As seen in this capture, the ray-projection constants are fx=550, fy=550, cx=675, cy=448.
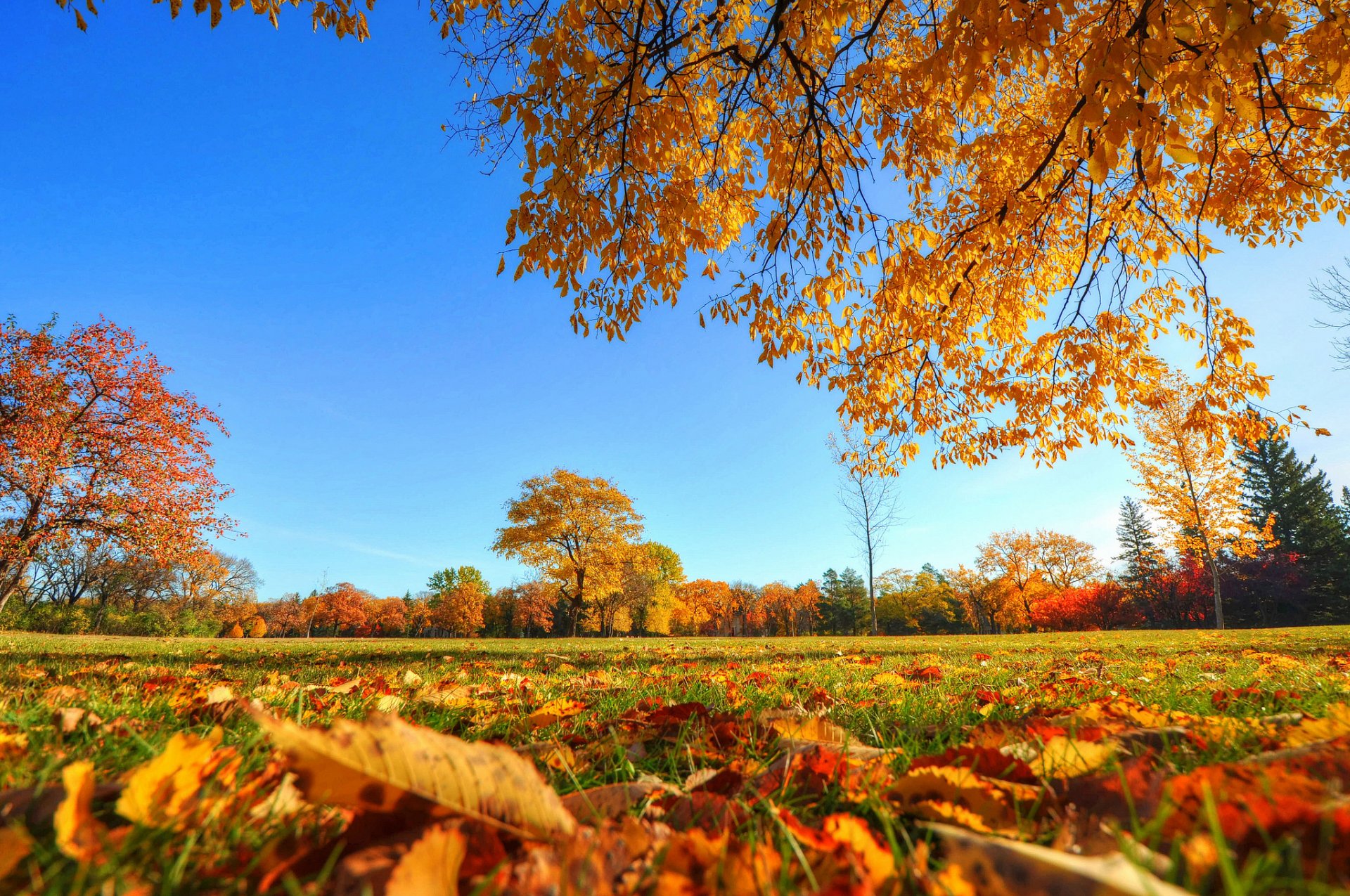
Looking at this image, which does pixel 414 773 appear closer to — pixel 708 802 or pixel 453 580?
pixel 708 802

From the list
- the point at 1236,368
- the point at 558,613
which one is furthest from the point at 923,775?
the point at 558,613

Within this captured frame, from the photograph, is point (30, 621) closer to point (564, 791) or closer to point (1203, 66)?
point (564, 791)

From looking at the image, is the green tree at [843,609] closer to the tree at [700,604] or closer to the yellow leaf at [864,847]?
the tree at [700,604]

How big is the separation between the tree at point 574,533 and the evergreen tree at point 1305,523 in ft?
121

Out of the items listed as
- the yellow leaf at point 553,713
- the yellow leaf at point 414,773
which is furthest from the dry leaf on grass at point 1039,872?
→ the yellow leaf at point 553,713

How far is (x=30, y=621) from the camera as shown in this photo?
25.8m

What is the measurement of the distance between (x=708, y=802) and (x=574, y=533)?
29.3m

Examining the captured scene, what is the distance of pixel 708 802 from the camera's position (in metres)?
0.93

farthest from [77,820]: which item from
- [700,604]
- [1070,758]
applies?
[700,604]

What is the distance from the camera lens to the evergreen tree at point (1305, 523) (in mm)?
35312

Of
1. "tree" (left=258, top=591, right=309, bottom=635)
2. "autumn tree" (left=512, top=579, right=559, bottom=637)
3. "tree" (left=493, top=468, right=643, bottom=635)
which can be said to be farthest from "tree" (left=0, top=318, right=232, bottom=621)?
"tree" (left=258, top=591, right=309, bottom=635)

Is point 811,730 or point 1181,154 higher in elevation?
point 1181,154

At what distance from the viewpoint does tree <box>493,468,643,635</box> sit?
28797 millimetres

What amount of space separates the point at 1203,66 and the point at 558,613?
171 ft
